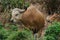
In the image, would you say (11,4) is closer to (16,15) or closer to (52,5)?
(16,15)

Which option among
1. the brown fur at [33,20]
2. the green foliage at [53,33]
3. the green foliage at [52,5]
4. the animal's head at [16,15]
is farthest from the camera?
the green foliage at [52,5]

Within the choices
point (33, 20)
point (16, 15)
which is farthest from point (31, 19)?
point (16, 15)

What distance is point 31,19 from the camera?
22.4 ft

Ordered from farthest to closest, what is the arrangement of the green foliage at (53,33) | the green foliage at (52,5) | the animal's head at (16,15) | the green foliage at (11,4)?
the green foliage at (52,5), the green foliage at (11,4), the animal's head at (16,15), the green foliage at (53,33)

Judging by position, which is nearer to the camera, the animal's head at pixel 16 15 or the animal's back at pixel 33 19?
the animal's back at pixel 33 19

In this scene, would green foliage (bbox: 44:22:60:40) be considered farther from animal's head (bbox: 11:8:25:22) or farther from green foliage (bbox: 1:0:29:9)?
green foliage (bbox: 1:0:29:9)

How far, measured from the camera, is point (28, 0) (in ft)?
29.0

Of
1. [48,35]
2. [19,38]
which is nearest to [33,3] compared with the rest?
[48,35]

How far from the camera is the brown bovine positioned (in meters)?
6.78

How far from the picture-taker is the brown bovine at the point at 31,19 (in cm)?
678

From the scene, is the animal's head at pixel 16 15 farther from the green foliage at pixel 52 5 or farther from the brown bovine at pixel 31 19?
the green foliage at pixel 52 5

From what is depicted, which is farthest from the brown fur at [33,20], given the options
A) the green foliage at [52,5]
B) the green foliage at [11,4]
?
the green foliage at [52,5]

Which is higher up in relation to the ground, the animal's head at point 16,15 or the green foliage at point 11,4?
the green foliage at point 11,4

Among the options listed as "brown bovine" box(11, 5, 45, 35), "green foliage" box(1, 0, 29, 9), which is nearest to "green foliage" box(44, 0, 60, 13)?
"green foliage" box(1, 0, 29, 9)
